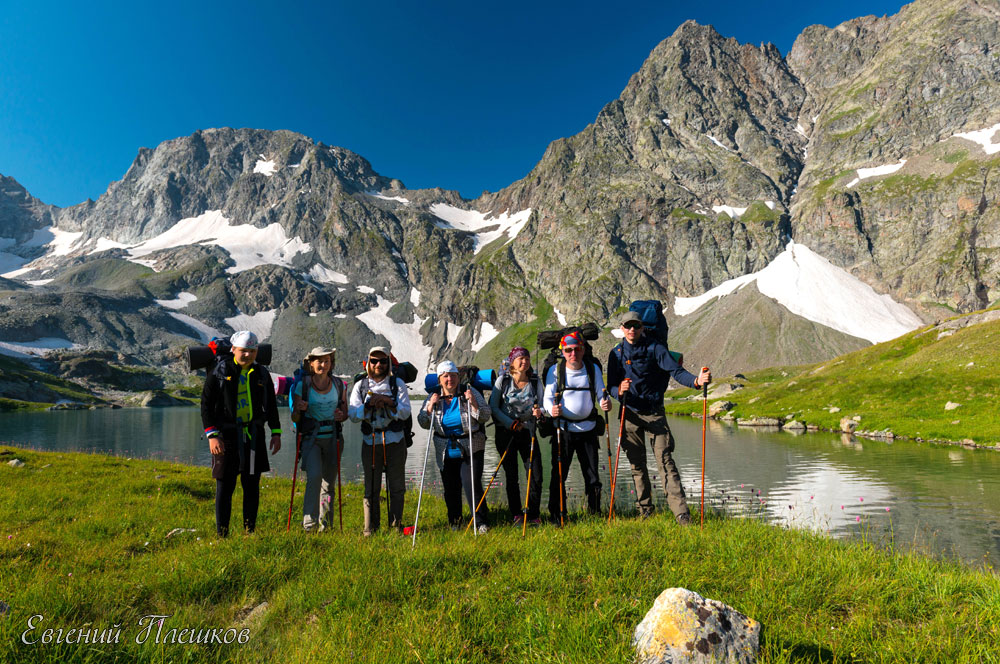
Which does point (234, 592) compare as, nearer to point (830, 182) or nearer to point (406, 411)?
point (406, 411)

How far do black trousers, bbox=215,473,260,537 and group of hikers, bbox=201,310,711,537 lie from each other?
22 mm

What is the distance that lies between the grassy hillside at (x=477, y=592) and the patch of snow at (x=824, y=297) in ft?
585

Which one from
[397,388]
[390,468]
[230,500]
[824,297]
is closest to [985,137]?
[824,297]

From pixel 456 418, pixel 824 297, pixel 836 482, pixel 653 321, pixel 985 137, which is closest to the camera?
pixel 456 418

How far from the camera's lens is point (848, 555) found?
613 centimetres

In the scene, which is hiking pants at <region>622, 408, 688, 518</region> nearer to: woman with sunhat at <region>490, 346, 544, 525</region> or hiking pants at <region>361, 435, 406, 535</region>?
woman with sunhat at <region>490, 346, 544, 525</region>

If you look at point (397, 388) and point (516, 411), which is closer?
point (397, 388)

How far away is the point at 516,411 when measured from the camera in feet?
32.9

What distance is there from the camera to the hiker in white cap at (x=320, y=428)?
30.1 feet

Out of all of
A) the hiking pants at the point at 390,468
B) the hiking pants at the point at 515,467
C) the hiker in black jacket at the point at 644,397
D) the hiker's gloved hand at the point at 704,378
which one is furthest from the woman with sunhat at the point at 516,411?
the hiker's gloved hand at the point at 704,378

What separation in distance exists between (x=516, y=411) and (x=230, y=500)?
5.80m

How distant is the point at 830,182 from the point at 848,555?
818 ft

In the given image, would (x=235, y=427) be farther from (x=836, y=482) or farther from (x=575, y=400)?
(x=836, y=482)

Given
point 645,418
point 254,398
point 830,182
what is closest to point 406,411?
point 254,398
